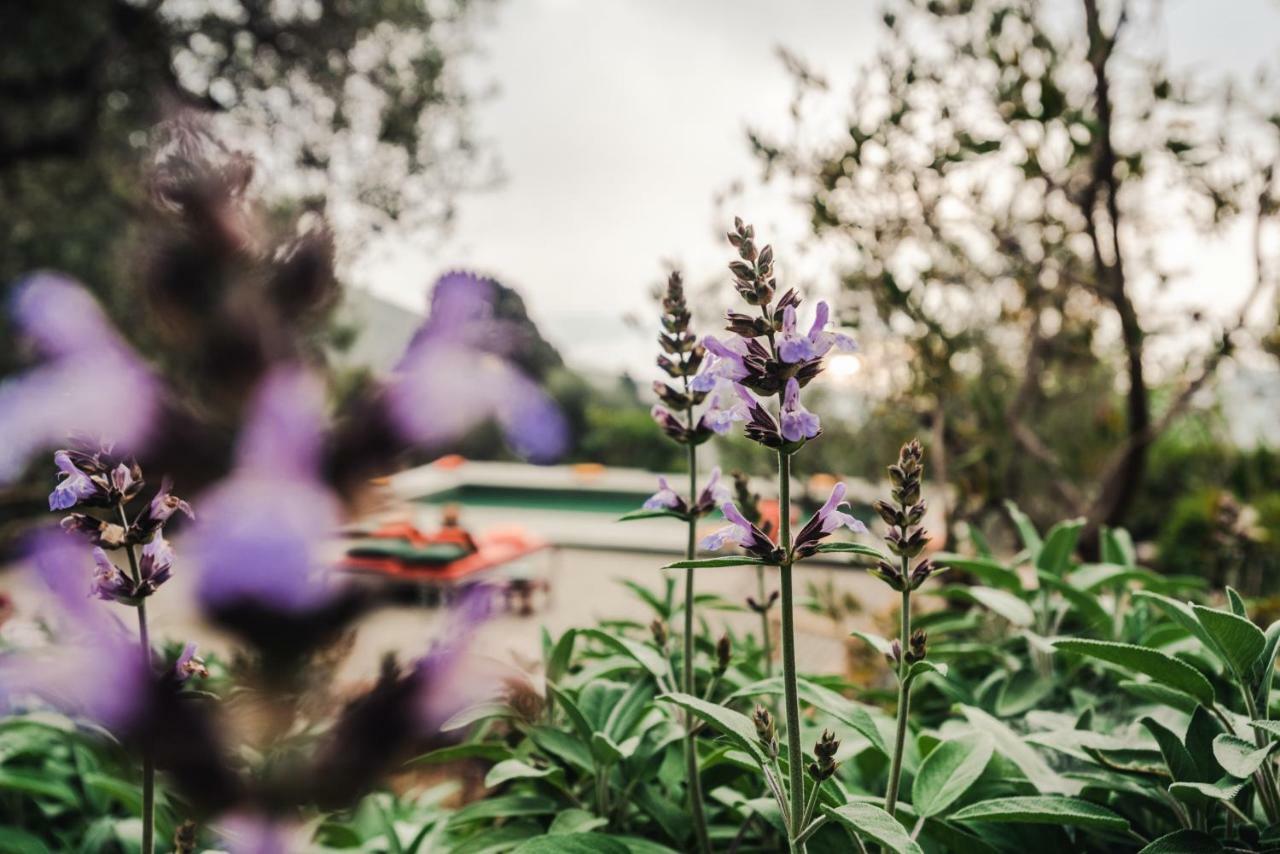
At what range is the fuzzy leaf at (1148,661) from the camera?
33.1 inches

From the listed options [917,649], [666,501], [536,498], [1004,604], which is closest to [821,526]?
[917,649]

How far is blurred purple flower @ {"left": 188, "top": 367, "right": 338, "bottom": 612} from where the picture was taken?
1.47 ft

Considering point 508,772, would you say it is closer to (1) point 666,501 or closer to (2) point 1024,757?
(1) point 666,501

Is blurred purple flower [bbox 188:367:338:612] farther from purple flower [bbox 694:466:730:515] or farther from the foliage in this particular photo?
purple flower [bbox 694:466:730:515]

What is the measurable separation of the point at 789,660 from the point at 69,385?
1.93 ft

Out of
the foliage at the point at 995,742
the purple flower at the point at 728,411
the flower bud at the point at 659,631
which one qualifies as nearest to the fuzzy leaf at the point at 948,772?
the foliage at the point at 995,742

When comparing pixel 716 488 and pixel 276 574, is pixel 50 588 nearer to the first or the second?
pixel 276 574

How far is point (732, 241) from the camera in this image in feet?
2.64

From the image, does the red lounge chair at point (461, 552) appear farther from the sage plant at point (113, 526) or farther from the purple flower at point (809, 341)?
the purple flower at point (809, 341)

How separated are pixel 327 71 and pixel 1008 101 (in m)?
7.91

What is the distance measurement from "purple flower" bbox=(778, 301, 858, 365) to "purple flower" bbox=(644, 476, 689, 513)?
34 centimetres

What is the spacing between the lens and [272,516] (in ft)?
1.48

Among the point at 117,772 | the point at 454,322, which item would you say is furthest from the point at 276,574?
the point at 117,772

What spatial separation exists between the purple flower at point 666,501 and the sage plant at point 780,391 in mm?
255
